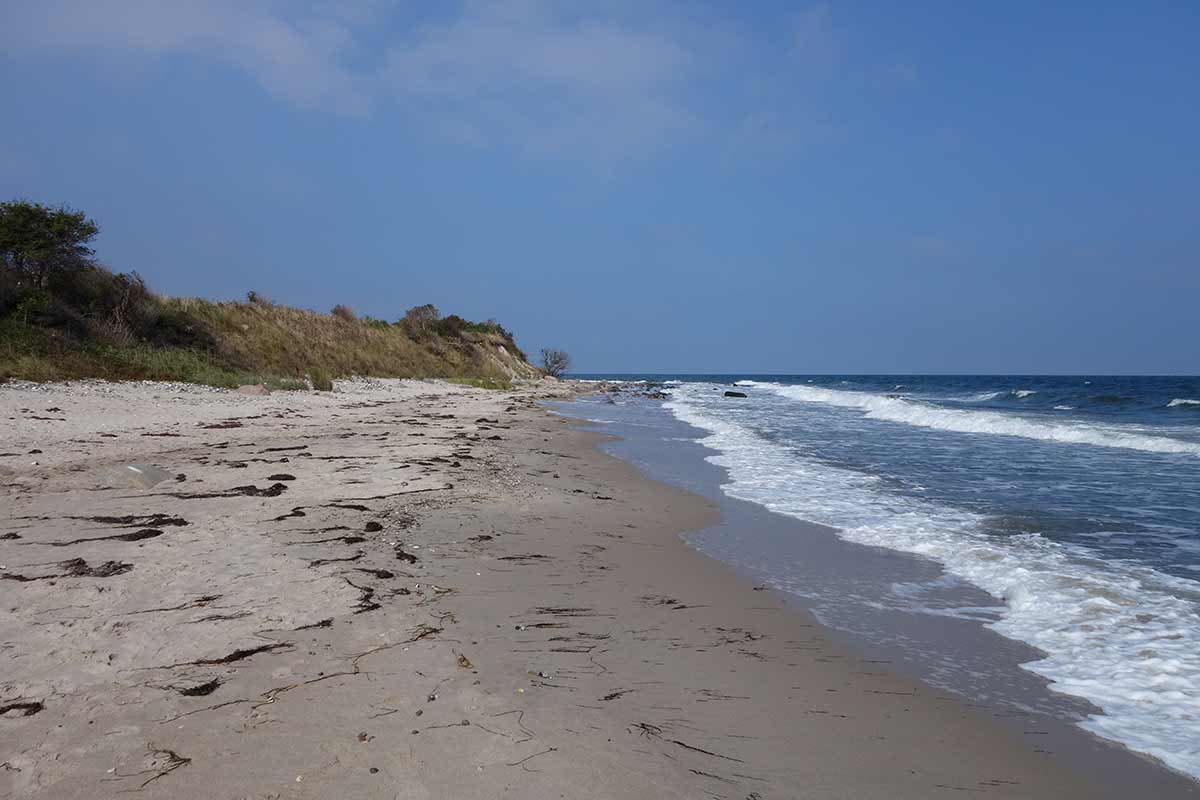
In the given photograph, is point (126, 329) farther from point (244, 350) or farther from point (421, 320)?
point (421, 320)

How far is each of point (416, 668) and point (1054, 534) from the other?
21.0 feet

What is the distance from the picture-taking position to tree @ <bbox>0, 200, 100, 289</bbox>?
672 inches

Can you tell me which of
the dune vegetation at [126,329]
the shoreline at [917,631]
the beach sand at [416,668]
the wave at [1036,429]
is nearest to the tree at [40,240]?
the dune vegetation at [126,329]

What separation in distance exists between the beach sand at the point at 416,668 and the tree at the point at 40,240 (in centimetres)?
1497

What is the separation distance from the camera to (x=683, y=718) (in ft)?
8.79

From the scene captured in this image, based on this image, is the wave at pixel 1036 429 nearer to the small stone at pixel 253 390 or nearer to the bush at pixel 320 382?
the bush at pixel 320 382

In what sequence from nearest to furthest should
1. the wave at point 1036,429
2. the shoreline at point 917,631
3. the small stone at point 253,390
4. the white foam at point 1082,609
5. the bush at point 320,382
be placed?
the shoreline at point 917,631 < the white foam at point 1082,609 < the wave at point 1036,429 < the small stone at point 253,390 < the bush at point 320,382

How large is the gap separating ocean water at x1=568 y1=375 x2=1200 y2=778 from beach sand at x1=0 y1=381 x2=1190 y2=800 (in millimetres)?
924

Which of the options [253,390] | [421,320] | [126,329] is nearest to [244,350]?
[126,329]

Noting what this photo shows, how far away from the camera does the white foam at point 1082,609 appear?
3.01 meters

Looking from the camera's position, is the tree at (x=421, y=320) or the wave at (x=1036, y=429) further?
the tree at (x=421, y=320)

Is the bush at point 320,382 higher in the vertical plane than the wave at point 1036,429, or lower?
higher

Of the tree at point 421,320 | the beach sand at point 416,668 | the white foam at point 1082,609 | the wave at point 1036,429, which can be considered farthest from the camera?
the tree at point 421,320

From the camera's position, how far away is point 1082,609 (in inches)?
171
